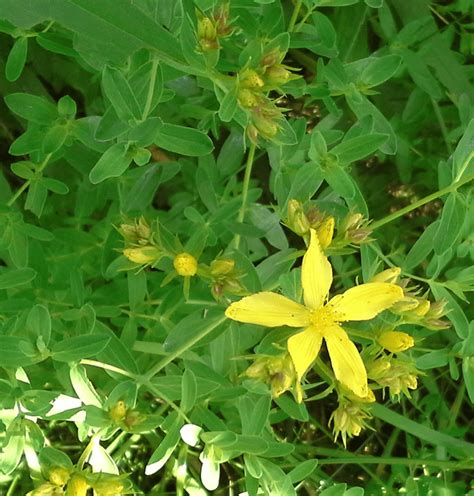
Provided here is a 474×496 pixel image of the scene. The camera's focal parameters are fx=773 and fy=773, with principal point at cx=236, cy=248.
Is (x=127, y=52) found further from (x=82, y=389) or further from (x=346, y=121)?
(x=346, y=121)

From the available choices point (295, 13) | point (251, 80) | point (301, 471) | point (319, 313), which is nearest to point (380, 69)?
point (295, 13)

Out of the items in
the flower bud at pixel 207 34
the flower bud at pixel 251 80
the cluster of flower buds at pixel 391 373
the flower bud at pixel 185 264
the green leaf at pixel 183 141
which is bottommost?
the cluster of flower buds at pixel 391 373

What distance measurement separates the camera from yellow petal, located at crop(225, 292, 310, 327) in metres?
1.50

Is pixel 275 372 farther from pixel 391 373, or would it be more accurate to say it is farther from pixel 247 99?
pixel 247 99

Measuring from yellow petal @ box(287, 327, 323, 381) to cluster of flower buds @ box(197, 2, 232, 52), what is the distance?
23.3 inches

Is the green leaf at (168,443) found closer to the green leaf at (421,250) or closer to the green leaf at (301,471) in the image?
the green leaf at (301,471)

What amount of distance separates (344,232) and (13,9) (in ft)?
2.64

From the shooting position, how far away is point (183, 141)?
5.40 ft

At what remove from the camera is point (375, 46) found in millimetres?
2773

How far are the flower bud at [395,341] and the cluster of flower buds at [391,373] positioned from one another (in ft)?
0.09

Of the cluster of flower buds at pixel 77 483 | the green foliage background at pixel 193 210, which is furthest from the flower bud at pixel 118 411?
the cluster of flower buds at pixel 77 483

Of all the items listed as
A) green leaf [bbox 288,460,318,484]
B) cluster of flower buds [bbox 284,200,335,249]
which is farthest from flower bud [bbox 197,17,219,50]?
green leaf [bbox 288,460,318,484]

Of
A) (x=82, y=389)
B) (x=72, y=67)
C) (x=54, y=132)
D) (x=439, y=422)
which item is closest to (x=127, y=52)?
(x=54, y=132)

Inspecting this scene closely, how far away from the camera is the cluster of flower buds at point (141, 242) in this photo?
1585 mm
